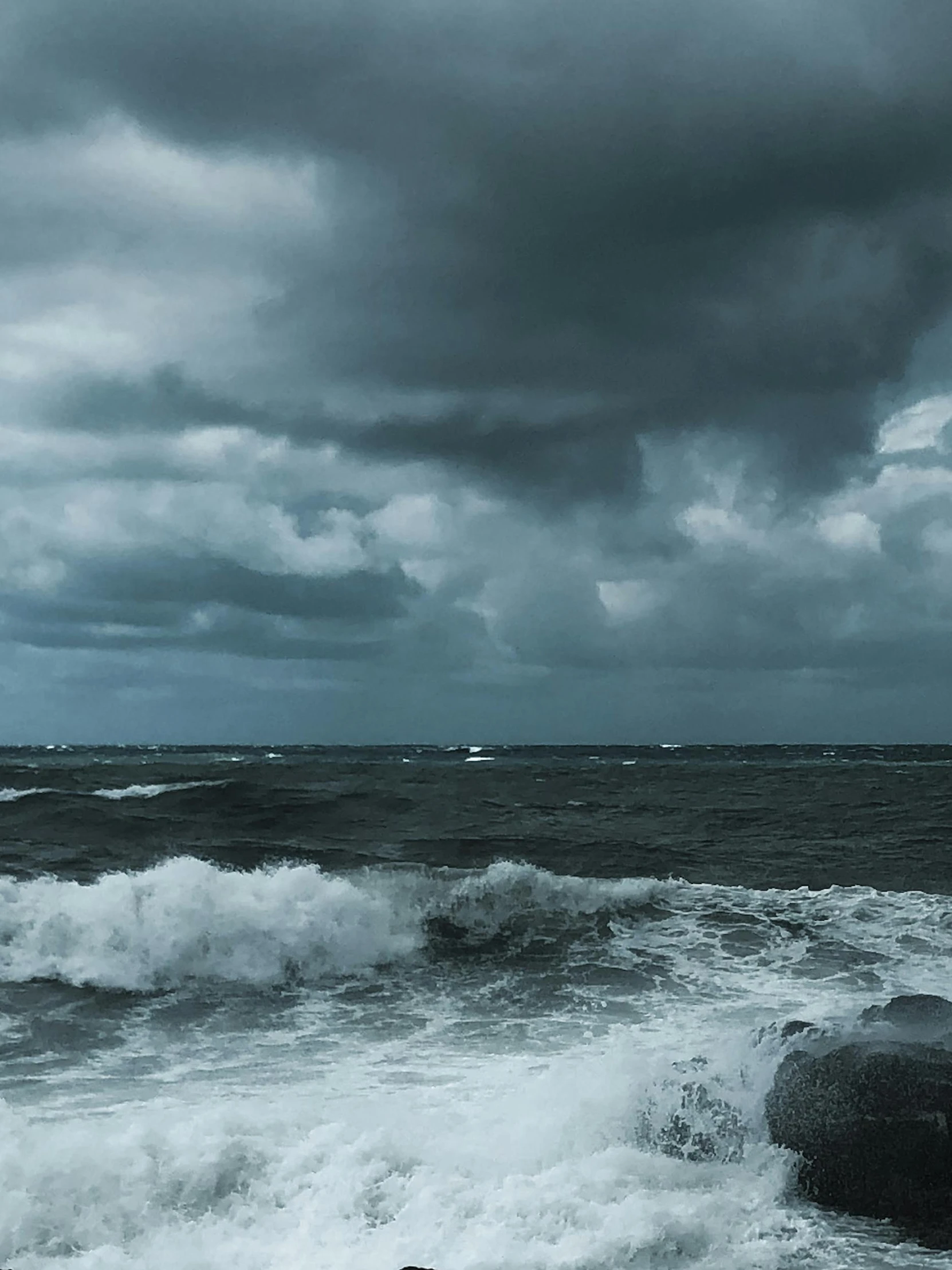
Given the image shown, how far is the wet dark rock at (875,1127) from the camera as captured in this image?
24.5 ft

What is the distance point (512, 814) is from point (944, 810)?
14.6 meters

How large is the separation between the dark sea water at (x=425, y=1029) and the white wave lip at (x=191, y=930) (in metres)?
0.06

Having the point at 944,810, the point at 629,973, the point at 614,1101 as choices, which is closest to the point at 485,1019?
the point at 629,973

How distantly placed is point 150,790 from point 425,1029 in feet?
93.4

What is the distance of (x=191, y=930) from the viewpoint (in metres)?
15.9

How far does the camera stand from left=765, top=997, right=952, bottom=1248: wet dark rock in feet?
24.5

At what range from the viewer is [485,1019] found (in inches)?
496

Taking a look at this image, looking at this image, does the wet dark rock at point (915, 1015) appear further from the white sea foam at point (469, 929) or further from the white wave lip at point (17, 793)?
the white wave lip at point (17, 793)

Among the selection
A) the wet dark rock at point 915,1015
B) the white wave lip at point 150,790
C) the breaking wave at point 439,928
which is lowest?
the breaking wave at point 439,928

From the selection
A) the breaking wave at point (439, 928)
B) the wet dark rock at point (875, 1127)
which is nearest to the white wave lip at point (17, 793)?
the breaking wave at point (439, 928)

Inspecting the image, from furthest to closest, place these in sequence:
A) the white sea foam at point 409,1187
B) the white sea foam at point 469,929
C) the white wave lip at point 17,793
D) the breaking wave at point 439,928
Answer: the white wave lip at point 17,793
the breaking wave at point 439,928
the white sea foam at point 469,929
the white sea foam at point 409,1187

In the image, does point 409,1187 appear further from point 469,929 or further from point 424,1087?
point 469,929

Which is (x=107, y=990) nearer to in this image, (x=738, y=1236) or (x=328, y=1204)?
(x=328, y=1204)

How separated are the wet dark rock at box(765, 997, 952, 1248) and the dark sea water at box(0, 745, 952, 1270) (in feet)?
0.82
